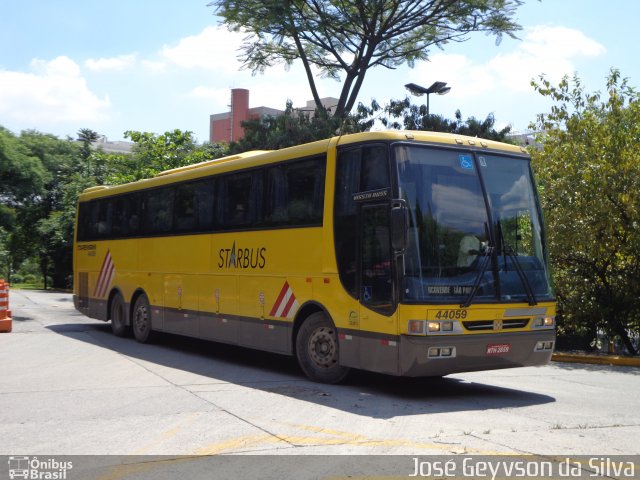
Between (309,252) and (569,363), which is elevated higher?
(309,252)

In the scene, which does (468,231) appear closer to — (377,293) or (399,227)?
(399,227)

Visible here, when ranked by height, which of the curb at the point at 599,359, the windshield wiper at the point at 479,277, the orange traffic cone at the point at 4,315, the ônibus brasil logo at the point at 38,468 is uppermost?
the windshield wiper at the point at 479,277

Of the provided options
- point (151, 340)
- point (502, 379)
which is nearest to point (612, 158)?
point (502, 379)

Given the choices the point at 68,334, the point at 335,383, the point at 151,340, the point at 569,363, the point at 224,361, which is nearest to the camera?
the point at 335,383

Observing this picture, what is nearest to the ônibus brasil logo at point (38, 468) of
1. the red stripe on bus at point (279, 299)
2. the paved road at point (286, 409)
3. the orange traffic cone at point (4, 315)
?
the paved road at point (286, 409)

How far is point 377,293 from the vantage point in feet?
32.1

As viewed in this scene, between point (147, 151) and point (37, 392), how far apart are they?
24.8 m

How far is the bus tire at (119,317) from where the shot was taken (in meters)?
17.6

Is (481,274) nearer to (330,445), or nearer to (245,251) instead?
(330,445)

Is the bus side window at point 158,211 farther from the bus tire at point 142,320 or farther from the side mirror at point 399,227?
the side mirror at point 399,227

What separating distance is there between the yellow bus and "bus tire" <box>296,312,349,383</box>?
22mm

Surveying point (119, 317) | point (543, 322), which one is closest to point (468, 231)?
point (543, 322)

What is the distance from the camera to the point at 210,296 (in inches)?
551

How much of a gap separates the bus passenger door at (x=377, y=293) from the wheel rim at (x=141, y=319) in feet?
25.9
